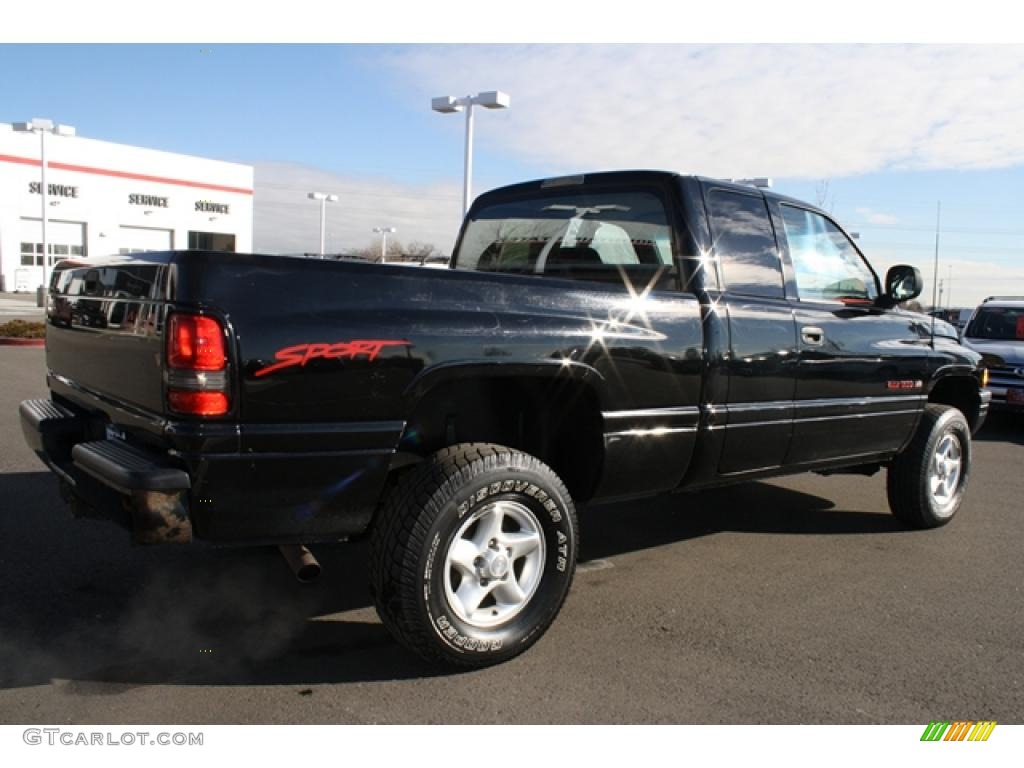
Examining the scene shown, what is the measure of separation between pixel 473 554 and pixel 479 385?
0.70 meters

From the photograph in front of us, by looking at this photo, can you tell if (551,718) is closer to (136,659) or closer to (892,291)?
(136,659)

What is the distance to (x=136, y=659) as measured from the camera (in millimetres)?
3141

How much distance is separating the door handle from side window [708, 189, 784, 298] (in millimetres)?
231

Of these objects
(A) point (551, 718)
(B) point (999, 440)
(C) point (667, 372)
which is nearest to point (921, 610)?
(C) point (667, 372)

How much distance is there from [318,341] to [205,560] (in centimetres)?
211

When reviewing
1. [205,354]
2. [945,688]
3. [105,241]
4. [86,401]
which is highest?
[105,241]

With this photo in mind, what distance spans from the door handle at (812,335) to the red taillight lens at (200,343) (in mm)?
2977

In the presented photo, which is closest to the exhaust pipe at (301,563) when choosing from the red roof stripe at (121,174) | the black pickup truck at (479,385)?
the black pickup truck at (479,385)

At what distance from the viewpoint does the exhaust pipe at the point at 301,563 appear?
3121 mm

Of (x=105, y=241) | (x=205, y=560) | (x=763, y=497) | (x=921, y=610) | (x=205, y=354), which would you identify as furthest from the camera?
(x=105, y=241)

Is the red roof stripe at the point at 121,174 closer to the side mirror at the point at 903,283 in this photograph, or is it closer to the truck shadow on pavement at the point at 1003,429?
the truck shadow on pavement at the point at 1003,429

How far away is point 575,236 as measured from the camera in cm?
442

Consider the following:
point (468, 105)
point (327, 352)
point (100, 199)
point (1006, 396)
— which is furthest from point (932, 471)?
point (100, 199)
